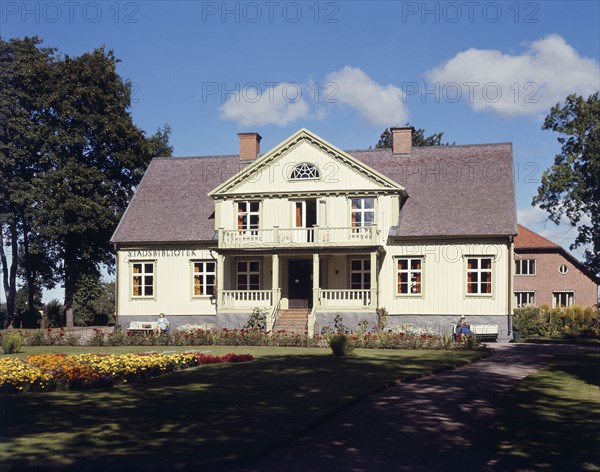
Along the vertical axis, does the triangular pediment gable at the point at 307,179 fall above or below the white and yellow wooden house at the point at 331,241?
above

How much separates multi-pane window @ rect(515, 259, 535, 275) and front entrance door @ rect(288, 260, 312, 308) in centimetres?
2485

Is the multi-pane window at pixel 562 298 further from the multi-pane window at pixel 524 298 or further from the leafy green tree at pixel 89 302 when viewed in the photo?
the leafy green tree at pixel 89 302

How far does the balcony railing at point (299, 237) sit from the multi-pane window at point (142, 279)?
5.05 meters

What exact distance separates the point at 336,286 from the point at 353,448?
2856cm

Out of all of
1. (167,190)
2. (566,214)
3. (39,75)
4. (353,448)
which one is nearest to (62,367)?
(353,448)

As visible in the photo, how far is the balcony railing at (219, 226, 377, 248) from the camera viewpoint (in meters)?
38.7

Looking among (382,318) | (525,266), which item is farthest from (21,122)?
(525,266)

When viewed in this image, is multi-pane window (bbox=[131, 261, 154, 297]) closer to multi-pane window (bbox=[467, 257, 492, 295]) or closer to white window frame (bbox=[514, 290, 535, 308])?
multi-pane window (bbox=[467, 257, 492, 295])

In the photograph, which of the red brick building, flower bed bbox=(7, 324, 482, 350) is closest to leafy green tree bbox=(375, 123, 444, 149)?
the red brick building

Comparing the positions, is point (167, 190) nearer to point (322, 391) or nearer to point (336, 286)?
point (336, 286)

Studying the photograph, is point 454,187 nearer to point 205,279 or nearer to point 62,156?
point 205,279

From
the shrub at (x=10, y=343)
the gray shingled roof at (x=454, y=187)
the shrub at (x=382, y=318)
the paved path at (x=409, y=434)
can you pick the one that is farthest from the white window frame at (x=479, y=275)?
the shrub at (x=10, y=343)

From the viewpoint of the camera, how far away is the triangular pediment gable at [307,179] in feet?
130

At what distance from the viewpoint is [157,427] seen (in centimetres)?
1298
